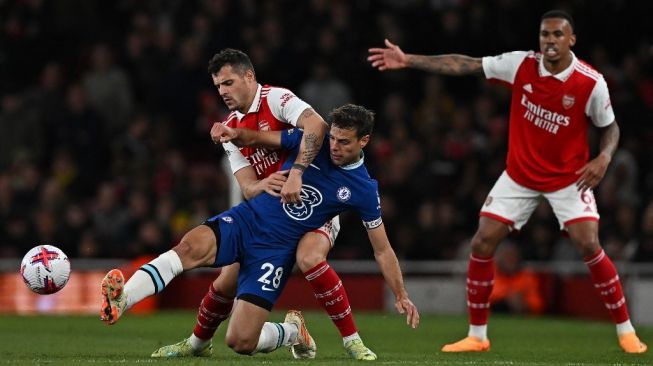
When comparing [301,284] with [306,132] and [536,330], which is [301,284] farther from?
[306,132]

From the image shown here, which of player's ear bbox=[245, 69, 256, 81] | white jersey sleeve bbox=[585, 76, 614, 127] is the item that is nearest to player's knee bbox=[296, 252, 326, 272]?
player's ear bbox=[245, 69, 256, 81]

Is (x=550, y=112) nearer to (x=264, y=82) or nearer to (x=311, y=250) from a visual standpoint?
(x=311, y=250)

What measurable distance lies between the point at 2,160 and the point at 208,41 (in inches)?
129

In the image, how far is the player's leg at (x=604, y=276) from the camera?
33.3ft

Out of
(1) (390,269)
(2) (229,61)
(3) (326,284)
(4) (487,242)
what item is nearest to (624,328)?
(4) (487,242)

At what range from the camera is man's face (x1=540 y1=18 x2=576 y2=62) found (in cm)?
994

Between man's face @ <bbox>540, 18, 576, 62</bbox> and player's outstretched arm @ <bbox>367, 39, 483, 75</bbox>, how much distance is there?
1.71 ft

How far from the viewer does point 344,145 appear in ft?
29.2

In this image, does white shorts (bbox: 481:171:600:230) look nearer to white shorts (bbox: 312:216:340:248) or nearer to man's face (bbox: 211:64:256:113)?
white shorts (bbox: 312:216:340:248)

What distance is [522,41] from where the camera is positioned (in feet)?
58.9

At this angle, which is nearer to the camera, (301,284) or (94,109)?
(301,284)

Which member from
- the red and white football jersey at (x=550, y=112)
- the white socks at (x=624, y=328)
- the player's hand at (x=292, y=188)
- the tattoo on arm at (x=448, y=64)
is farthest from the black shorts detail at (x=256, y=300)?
the white socks at (x=624, y=328)

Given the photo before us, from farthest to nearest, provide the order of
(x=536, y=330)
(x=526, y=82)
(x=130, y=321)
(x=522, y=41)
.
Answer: (x=522, y=41), (x=130, y=321), (x=536, y=330), (x=526, y=82)

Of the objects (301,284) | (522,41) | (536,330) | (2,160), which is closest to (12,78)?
(2,160)
